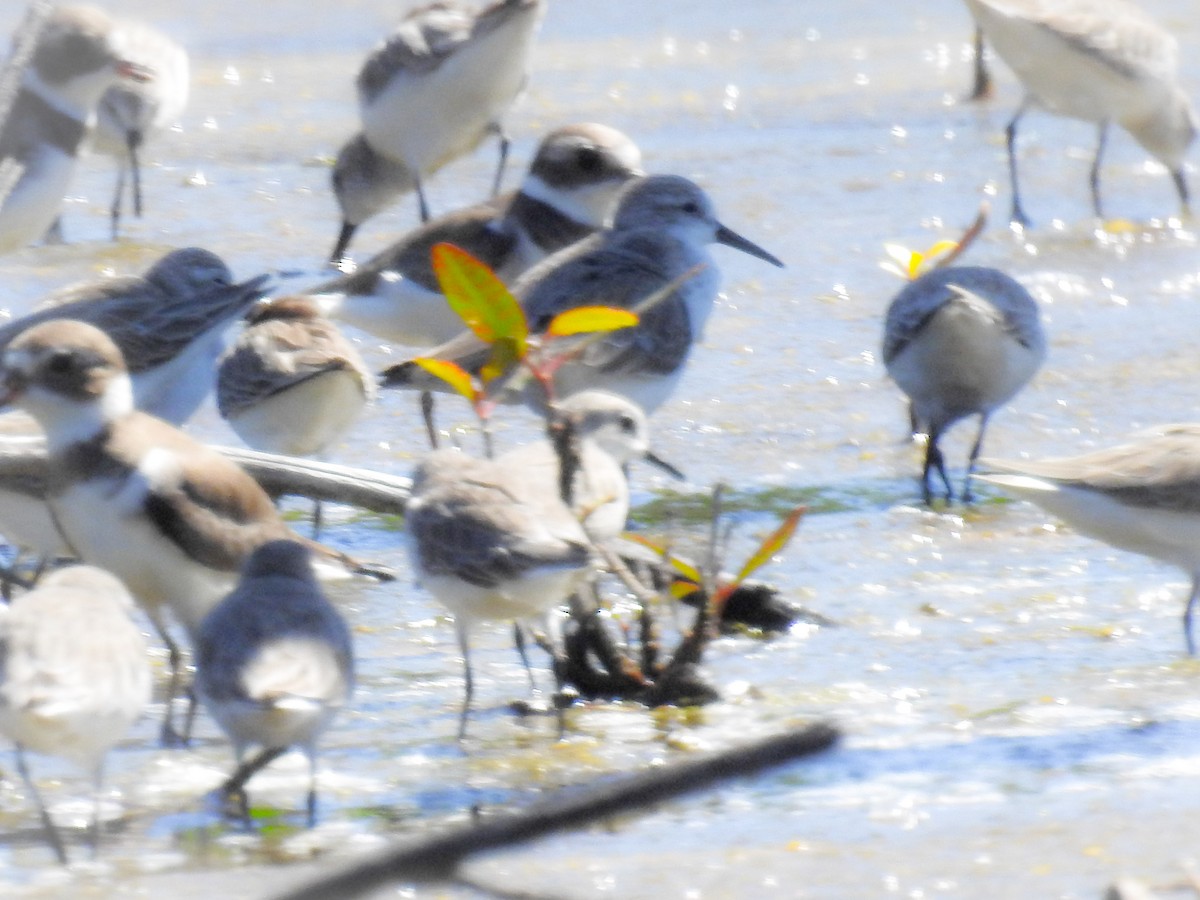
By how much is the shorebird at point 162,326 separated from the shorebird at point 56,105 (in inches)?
75.0

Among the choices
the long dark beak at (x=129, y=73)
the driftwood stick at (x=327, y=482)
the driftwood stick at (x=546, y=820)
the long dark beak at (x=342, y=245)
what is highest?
the long dark beak at (x=129, y=73)

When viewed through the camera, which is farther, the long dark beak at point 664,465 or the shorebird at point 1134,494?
the long dark beak at point 664,465

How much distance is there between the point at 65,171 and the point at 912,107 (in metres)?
5.23

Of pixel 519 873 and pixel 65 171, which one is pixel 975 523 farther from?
pixel 65 171

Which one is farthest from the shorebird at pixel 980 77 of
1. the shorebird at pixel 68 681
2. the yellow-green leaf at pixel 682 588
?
the shorebird at pixel 68 681

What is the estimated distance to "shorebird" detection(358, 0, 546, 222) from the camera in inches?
362

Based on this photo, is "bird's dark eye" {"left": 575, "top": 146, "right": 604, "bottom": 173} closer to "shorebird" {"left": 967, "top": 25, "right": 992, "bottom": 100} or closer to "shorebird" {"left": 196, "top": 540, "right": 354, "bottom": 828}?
"shorebird" {"left": 196, "top": 540, "right": 354, "bottom": 828}

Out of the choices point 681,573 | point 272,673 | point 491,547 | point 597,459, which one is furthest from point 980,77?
point 272,673

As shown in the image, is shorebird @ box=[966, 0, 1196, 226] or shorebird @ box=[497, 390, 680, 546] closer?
shorebird @ box=[497, 390, 680, 546]

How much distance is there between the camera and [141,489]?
4.38 meters

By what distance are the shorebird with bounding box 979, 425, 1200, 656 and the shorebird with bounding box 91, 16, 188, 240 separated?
18.8 feet

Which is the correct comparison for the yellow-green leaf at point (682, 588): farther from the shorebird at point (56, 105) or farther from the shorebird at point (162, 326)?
the shorebird at point (56, 105)

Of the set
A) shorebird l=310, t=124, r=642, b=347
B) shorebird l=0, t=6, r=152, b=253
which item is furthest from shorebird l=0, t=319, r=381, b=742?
shorebird l=0, t=6, r=152, b=253

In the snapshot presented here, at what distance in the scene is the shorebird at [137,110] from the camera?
1007 cm
